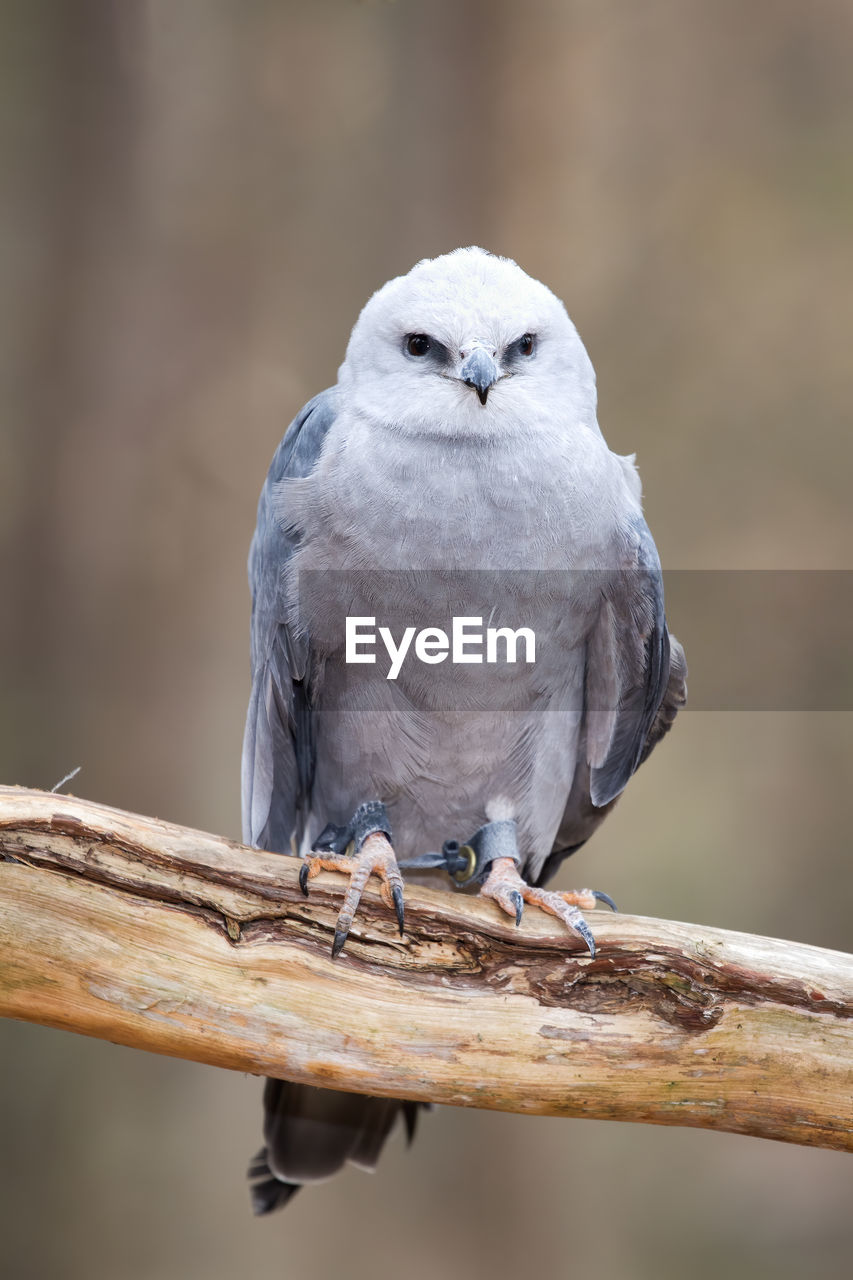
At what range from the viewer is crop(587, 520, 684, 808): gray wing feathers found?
8.13 ft

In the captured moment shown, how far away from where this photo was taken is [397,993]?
1.98 meters

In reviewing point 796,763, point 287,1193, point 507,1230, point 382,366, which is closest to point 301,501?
point 382,366

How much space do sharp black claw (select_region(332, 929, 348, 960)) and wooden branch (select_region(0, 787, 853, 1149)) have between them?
0.01 metres

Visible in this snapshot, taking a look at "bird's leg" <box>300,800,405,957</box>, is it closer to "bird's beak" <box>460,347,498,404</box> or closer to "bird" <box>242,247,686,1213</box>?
"bird" <box>242,247,686,1213</box>

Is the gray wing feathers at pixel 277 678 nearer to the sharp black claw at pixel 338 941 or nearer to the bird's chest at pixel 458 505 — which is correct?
the bird's chest at pixel 458 505

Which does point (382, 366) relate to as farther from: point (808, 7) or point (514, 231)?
point (808, 7)

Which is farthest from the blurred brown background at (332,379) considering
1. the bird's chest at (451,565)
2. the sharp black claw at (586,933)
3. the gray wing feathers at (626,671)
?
the sharp black claw at (586,933)

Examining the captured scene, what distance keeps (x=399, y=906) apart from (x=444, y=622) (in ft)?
2.14

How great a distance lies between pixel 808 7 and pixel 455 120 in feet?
4.92

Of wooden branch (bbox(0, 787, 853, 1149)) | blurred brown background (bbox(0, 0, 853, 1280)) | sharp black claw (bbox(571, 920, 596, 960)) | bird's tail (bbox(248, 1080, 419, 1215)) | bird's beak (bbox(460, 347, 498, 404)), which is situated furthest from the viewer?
blurred brown background (bbox(0, 0, 853, 1280))

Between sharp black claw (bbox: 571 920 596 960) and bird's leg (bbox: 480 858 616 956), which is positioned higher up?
bird's leg (bbox: 480 858 616 956)

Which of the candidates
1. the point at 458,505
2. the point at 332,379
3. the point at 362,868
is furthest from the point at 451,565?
the point at 332,379

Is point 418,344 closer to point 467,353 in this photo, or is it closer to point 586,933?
point 467,353

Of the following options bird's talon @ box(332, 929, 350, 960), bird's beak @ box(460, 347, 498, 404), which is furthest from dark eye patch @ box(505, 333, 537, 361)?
Answer: bird's talon @ box(332, 929, 350, 960)
